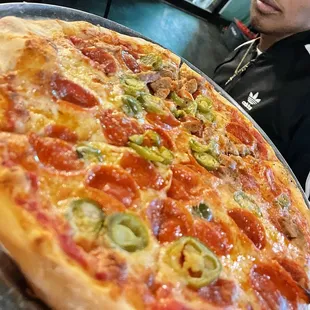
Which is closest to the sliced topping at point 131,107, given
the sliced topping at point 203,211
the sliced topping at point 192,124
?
the sliced topping at point 192,124

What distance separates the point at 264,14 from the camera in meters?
3.61

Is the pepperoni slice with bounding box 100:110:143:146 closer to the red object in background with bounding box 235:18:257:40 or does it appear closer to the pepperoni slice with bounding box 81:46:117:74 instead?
the pepperoni slice with bounding box 81:46:117:74

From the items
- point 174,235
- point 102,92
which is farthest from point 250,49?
point 174,235

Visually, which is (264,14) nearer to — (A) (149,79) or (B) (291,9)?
(B) (291,9)

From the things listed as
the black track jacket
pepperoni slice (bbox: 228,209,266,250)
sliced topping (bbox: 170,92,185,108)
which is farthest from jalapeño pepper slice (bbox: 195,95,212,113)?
the black track jacket

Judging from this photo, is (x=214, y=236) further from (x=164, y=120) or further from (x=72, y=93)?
→ (x=72, y=93)

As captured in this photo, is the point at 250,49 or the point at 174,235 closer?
the point at 174,235

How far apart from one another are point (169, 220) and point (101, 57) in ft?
3.12

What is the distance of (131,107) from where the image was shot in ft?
6.40

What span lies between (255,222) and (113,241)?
76 cm

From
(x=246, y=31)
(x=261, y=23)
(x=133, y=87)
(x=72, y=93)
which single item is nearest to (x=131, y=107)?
(x=133, y=87)

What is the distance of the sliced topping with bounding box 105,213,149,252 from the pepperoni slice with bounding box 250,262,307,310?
1.54 ft

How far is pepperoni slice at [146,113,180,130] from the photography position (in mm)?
2035

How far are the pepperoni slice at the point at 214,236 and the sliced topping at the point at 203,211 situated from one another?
34 millimetres
